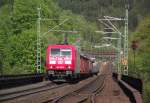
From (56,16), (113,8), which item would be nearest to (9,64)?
(56,16)

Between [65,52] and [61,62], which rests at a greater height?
[65,52]

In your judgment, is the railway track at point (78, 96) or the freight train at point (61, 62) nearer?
the railway track at point (78, 96)

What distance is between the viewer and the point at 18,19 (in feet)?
318

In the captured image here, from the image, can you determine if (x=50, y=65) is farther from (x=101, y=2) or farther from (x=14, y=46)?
(x=101, y=2)

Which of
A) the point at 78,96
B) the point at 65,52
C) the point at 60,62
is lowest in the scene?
the point at 78,96

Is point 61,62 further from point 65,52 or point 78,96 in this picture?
point 78,96

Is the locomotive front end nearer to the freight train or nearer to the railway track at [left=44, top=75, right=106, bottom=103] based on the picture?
the freight train

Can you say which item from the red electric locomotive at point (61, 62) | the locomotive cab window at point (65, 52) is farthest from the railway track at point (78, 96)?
the locomotive cab window at point (65, 52)

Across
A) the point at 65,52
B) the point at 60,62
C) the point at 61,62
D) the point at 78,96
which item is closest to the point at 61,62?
the point at 61,62

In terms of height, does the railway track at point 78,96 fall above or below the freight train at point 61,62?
below

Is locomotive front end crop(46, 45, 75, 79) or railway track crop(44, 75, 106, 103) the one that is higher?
locomotive front end crop(46, 45, 75, 79)

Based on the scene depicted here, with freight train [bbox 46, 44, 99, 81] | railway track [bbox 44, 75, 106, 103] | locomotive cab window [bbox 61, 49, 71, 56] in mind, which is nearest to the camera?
railway track [bbox 44, 75, 106, 103]

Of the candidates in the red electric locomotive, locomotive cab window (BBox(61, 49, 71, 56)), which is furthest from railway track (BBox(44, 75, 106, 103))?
locomotive cab window (BBox(61, 49, 71, 56))

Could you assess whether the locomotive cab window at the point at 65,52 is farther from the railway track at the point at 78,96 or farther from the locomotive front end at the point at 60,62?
the railway track at the point at 78,96
